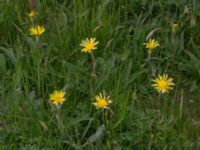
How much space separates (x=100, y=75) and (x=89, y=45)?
0.15 m

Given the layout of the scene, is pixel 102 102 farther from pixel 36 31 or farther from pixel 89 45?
pixel 36 31

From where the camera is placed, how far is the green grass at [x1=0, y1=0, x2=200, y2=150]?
2.00 m

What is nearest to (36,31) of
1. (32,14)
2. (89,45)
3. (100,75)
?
(32,14)

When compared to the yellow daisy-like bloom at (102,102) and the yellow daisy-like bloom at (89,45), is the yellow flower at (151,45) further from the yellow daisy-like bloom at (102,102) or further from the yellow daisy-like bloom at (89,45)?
the yellow daisy-like bloom at (102,102)

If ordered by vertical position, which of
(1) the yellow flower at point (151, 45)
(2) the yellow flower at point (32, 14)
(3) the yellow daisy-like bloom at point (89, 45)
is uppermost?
(2) the yellow flower at point (32, 14)

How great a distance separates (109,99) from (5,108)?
45 cm

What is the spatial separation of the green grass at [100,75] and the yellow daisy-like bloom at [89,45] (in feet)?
0.24

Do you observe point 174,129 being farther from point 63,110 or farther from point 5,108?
point 5,108

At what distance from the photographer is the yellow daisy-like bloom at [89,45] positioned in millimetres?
2221

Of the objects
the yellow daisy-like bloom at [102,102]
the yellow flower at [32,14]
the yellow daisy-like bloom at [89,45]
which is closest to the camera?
the yellow daisy-like bloom at [102,102]

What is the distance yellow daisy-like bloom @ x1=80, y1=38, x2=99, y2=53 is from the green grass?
2.9 inches

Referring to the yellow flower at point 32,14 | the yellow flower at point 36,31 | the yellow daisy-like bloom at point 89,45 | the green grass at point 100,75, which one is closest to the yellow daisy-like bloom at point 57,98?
the green grass at point 100,75

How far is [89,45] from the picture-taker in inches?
88.0

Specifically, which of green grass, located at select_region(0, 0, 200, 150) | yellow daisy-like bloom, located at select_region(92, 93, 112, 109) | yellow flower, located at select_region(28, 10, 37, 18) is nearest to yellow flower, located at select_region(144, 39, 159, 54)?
green grass, located at select_region(0, 0, 200, 150)
